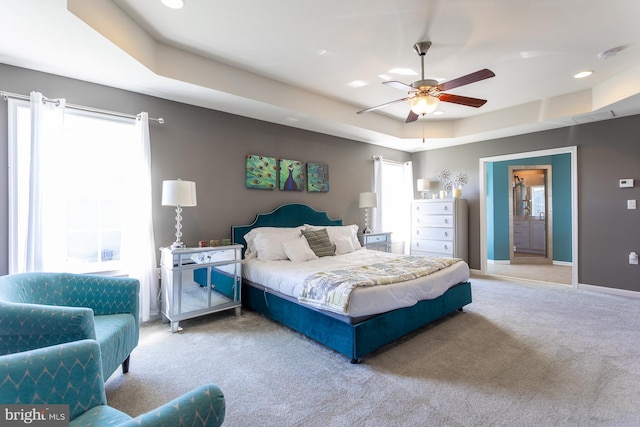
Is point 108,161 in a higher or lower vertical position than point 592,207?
A: higher

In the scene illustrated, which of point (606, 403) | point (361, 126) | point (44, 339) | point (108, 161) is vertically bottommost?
point (606, 403)

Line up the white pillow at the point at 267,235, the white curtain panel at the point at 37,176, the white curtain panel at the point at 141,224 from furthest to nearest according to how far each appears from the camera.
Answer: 1. the white pillow at the point at 267,235
2. the white curtain panel at the point at 141,224
3. the white curtain panel at the point at 37,176

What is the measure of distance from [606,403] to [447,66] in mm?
3385

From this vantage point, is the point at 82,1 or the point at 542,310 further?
the point at 542,310

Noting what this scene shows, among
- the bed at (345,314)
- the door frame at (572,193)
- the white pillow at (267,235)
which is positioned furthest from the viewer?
the door frame at (572,193)

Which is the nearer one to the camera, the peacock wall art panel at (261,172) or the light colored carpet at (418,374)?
the light colored carpet at (418,374)

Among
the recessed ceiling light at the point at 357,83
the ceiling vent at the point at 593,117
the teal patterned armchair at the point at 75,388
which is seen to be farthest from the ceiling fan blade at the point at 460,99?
the teal patterned armchair at the point at 75,388

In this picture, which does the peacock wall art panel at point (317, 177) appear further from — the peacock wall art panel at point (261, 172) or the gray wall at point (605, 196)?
the gray wall at point (605, 196)

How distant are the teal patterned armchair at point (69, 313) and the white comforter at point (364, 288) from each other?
135 centimetres

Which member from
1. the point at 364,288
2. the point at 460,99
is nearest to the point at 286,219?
the point at 364,288

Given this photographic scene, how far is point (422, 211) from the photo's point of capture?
618 centimetres

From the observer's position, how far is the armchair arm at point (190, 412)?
0.90 metres

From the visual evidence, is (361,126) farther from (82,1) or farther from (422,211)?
(82,1)

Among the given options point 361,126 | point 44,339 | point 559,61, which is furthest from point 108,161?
point 559,61
